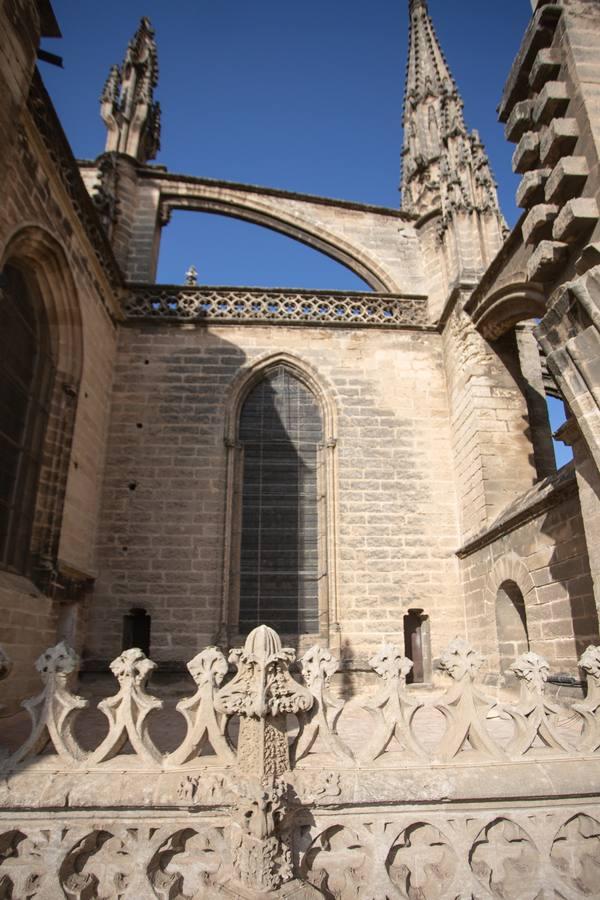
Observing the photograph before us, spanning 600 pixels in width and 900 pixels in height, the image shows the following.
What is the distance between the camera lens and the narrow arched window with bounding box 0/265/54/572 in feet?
19.5

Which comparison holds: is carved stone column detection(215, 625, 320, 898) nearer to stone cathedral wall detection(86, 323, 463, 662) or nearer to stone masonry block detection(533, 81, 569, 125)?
stone masonry block detection(533, 81, 569, 125)

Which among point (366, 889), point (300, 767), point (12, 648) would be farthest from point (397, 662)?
point (12, 648)

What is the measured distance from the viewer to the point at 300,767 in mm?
2703

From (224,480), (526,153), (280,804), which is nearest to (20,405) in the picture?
(224,480)

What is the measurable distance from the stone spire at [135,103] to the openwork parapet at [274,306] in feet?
11.4

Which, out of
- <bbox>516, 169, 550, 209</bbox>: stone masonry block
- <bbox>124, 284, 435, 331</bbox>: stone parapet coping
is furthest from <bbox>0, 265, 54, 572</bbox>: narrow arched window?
<bbox>516, 169, 550, 209</bbox>: stone masonry block

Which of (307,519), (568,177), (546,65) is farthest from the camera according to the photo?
(307,519)

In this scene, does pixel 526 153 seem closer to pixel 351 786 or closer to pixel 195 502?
pixel 351 786

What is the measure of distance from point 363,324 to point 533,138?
4.99 metres

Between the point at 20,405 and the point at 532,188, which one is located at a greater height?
the point at 532,188

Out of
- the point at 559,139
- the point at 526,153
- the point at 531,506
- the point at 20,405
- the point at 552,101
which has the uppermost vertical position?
the point at 552,101

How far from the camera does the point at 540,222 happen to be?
441 centimetres

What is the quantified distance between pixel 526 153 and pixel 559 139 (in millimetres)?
466

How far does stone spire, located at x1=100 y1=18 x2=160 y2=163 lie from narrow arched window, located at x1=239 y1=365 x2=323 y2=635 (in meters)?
5.82
